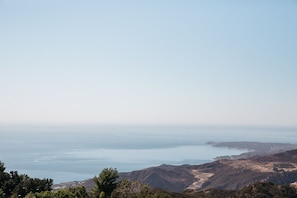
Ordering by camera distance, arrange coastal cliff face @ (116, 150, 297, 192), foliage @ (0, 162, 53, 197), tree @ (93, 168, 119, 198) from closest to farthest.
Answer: foliage @ (0, 162, 53, 197) → tree @ (93, 168, 119, 198) → coastal cliff face @ (116, 150, 297, 192)

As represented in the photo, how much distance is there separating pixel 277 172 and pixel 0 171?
117137 millimetres

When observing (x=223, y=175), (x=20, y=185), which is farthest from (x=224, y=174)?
(x=20, y=185)

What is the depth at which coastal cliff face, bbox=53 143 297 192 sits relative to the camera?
425 ft

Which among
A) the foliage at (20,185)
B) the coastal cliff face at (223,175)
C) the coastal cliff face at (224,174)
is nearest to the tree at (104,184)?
the foliage at (20,185)

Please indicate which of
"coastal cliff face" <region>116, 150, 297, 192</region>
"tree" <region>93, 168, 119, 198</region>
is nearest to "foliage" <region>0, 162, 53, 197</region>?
"tree" <region>93, 168, 119, 198</region>

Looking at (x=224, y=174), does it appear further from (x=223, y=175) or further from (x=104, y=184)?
(x=104, y=184)

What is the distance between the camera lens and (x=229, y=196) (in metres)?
73.6

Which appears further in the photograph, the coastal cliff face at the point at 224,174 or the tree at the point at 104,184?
the coastal cliff face at the point at 224,174

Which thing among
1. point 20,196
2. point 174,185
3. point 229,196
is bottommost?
point 174,185

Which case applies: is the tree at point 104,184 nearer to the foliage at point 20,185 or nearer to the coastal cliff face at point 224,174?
the foliage at point 20,185

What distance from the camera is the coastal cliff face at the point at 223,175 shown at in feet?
425

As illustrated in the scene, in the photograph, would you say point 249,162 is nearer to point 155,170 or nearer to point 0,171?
point 155,170

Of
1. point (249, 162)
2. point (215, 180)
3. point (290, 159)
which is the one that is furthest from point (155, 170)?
point (290, 159)

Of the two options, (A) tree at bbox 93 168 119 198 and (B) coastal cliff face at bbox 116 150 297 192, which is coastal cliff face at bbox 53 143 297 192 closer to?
(B) coastal cliff face at bbox 116 150 297 192
